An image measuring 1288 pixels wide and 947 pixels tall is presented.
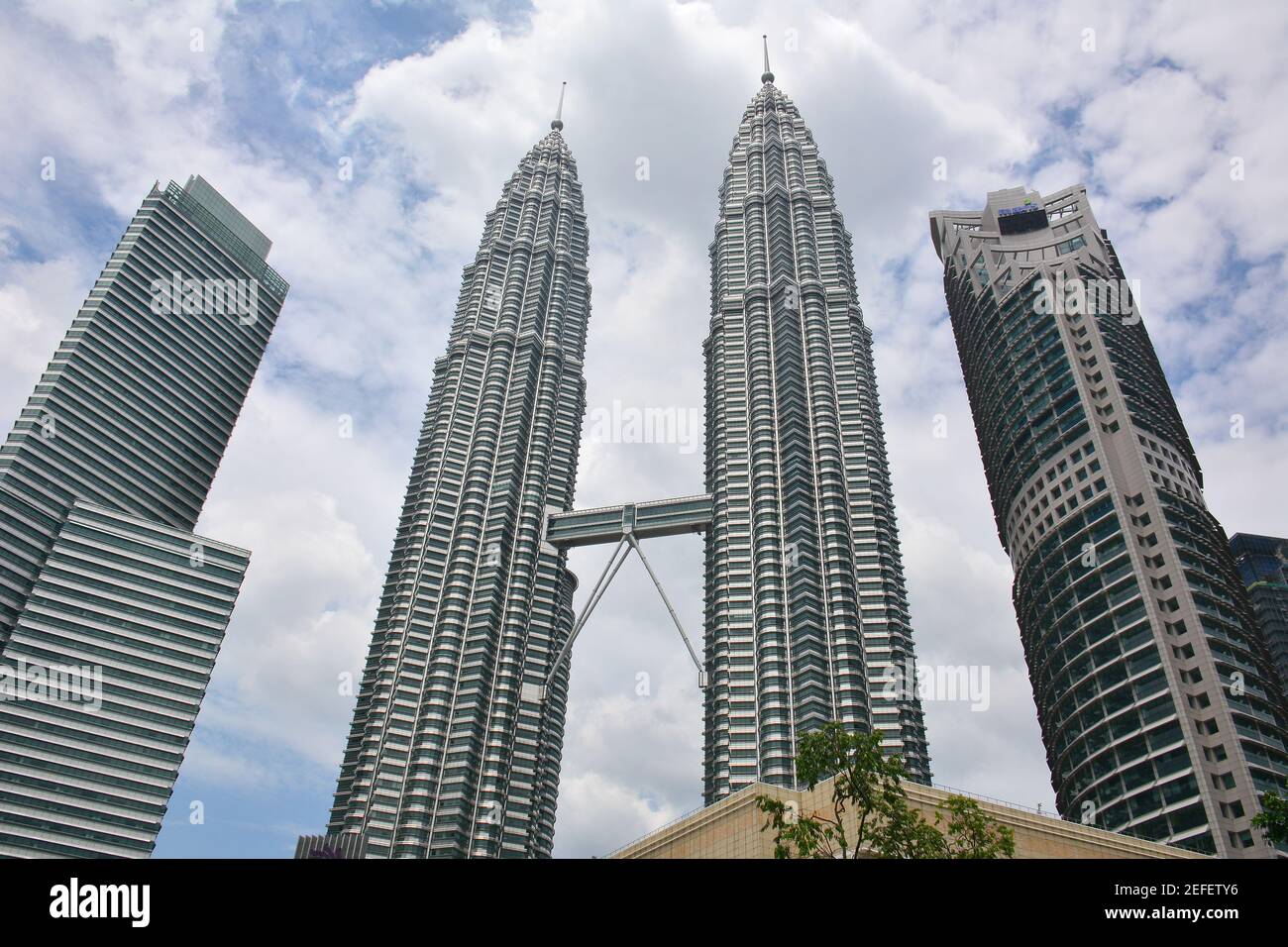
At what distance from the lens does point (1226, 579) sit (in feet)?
304

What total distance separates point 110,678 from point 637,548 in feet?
253

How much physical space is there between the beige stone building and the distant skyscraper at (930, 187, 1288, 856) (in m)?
36.4

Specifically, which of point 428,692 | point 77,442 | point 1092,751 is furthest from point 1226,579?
point 77,442

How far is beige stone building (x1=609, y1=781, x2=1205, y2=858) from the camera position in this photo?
144ft

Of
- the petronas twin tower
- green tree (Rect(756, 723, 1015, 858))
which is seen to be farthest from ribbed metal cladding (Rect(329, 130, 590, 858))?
green tree (Rect(756, 723, 1015, 858))

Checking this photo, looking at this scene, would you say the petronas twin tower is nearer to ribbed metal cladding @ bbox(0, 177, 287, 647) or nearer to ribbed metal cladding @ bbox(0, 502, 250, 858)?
ribbed metal cladding @ bbox(0, 502, 250, 858)

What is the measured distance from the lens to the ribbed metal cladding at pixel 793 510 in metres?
115

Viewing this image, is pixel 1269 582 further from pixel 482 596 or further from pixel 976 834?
pixel 976 834

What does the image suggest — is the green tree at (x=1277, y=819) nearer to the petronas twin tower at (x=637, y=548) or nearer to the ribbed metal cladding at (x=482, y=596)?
the petronas twin tower at (x=637, y=548)

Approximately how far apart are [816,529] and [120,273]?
12861cm

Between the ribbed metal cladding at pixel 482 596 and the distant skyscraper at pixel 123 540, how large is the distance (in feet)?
91.1

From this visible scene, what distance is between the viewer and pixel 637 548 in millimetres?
134875
